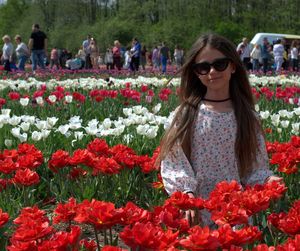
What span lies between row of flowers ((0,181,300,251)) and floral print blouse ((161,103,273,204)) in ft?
2.11

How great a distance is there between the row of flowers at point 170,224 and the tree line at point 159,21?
38.4m

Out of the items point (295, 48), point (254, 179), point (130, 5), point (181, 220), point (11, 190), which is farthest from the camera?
point (130, 5)

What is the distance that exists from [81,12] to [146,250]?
2224 inches

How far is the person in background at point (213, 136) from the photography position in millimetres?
2736

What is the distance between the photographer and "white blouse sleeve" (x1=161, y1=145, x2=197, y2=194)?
106 inches

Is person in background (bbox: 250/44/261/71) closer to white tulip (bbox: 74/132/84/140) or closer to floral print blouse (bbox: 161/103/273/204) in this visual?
white tulip (bbox: 74/132/84/140)

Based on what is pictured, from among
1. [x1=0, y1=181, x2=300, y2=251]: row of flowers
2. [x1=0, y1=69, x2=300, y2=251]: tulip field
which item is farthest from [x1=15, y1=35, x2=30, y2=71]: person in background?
[x1=0, y1=181, x2=300, y2=251]: row of flowers

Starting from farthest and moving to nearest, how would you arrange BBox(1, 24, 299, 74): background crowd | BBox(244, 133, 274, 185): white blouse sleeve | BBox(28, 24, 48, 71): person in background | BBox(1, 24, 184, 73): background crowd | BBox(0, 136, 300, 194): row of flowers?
BBox(1, 24, 299, 74): background crowd → BBox(1, 24, 184, 73): background crowd → BBox(28, 24, 48, 71): person in background → BBox(0, 136, 300, 194): row of flowers → BBox(244, 133, 274, 185): white blouse sleeve

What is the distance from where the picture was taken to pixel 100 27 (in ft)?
155

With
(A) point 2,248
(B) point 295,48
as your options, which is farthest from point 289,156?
(B) point 295,48

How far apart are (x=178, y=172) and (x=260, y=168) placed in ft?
1.42

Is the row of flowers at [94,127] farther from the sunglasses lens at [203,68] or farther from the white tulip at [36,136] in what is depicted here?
the sunglasses lens at [203,68]

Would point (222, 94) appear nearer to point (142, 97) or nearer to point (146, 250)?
point (146, 250)

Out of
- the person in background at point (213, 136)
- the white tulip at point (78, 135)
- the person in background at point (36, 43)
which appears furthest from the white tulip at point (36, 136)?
the person in background at point (36, 43)
